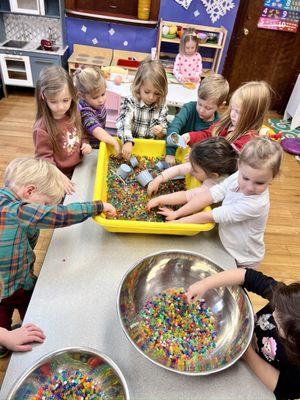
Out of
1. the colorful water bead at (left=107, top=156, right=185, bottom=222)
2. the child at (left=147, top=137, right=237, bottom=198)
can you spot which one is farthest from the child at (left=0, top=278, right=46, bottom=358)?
the child at (left=147, top=137, right=237, bottom=198)

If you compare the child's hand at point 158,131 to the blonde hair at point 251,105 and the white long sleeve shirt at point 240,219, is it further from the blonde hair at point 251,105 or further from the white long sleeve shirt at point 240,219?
the white long sleeve shirt at point 240,219

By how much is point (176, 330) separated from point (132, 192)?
67 centimetres

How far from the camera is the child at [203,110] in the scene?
1648 millimetres

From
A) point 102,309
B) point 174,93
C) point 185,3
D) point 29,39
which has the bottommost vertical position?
point 29,39

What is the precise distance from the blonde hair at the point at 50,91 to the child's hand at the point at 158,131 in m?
0.48

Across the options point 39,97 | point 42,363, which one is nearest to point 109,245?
point 42,363

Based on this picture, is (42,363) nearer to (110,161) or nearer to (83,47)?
(110,161)

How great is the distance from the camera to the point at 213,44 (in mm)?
3777

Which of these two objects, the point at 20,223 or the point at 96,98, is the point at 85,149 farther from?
the point at 20,223

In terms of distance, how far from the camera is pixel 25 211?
0.98m

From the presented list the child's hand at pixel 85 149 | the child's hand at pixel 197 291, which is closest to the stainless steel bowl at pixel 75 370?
the child's hand at pixel 197 291

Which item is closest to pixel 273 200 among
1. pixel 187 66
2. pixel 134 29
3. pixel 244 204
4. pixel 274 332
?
pixel 187 66

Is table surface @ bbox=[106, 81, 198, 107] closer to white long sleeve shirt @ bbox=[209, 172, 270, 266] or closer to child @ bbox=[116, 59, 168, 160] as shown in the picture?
child @ bbox=[116, 59, 168, 160]

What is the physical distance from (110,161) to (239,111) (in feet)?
2.20
